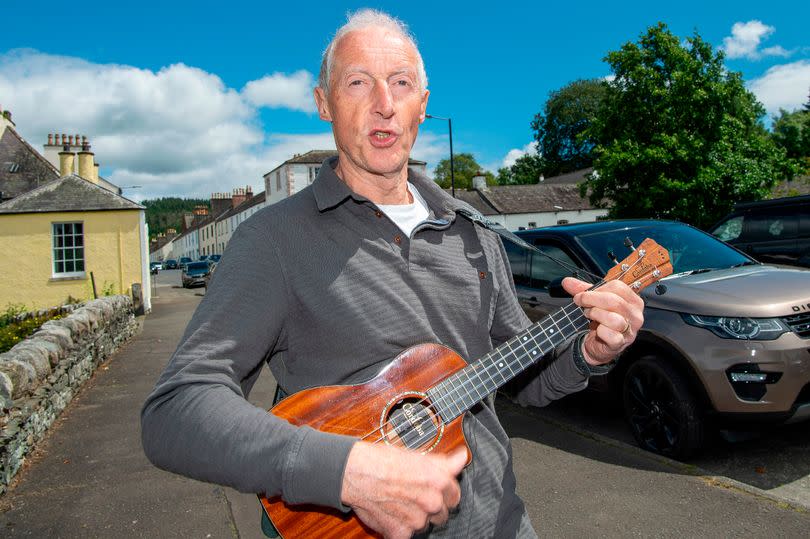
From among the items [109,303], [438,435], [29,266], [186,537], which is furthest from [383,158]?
[29,266]

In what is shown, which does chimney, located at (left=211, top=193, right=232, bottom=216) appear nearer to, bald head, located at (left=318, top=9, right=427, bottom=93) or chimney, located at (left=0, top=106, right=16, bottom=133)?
chimney, located at (left=0, top=106, right=16, bottom=133)

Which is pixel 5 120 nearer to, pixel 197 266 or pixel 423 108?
pixel 197 266

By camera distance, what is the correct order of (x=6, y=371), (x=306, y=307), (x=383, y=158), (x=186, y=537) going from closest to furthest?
(x=306, y=307) < (x=383, y=158) < (x=186, y=537) < (x=6, y=371)

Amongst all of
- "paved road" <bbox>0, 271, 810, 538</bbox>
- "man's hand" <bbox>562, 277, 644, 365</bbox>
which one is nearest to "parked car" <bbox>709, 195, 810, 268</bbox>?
"paved road" <bbox>0, 271, 810, 538</bbox>

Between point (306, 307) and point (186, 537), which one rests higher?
point (306, 307)

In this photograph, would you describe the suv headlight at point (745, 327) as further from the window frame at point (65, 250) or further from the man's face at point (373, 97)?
the window frame at point (65, 250)

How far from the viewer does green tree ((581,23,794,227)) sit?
2553 cm

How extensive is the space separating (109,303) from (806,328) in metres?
12.0

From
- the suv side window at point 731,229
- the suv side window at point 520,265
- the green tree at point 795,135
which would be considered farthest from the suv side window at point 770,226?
the green tree at point 795,135

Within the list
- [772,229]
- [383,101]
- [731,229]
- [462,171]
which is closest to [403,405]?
[383,101]

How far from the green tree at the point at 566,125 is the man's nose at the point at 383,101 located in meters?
67.5

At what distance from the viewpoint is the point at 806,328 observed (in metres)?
4.35

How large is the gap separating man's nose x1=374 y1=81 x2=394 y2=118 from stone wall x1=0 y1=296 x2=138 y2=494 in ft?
14.9

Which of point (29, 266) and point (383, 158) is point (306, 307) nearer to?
point (383, 158)
